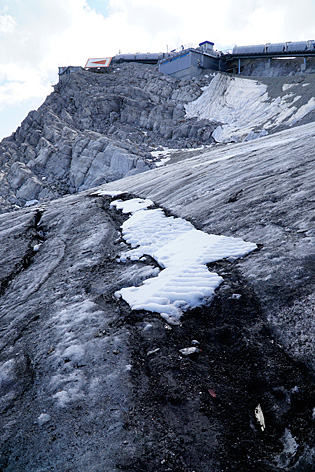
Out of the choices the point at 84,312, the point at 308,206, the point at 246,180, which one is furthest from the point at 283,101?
the point at 84,312

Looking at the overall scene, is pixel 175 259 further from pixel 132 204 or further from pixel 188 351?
pixel 132 204

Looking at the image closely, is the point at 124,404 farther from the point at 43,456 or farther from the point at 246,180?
the point at 246,180

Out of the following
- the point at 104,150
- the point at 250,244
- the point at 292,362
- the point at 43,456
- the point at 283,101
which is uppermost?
the point at 283,101

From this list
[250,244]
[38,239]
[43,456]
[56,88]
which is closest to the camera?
[43,456]

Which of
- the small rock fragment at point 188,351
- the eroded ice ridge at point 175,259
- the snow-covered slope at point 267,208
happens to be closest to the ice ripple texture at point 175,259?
the eroded ice ridge at point 175,259

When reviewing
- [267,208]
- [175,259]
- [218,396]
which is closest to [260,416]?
[218,396]

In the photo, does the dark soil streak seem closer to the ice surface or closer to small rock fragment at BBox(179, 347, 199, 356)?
small rock fragment at BBox(179, 347, 199, 356)

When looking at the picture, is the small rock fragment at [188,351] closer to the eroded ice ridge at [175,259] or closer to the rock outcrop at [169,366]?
the rock outcrop at [169,366]
